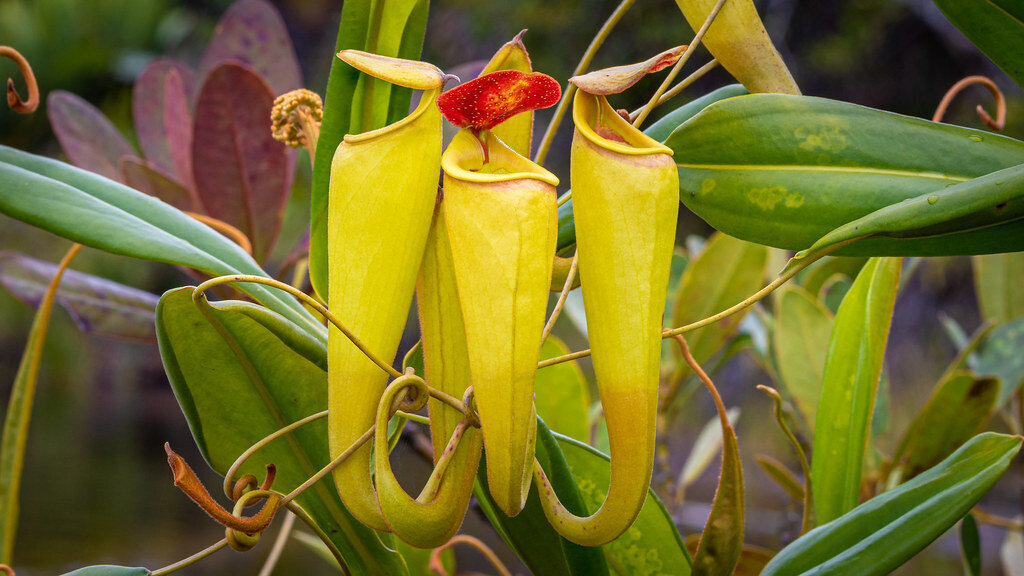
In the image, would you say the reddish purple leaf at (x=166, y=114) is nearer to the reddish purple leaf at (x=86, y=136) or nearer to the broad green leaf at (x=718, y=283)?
the reddish purple leaf at (x=86, y=136)

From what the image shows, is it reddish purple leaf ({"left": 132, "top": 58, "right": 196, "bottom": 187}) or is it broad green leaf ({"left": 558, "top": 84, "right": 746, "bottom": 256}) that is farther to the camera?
reddish purple leaf ({"left": 132, "top": 58, "right": 196, "bottom": 187})

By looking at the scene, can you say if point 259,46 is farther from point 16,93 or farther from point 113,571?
point 113,571

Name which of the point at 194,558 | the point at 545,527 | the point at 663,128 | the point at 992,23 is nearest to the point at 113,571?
the point at 194,558

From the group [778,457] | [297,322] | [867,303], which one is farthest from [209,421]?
[778,457]

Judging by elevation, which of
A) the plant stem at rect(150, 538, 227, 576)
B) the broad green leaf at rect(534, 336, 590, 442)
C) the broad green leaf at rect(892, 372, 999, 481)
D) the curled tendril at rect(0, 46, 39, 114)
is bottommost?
the broad green leaf at rect(892, 372, 999, 481)

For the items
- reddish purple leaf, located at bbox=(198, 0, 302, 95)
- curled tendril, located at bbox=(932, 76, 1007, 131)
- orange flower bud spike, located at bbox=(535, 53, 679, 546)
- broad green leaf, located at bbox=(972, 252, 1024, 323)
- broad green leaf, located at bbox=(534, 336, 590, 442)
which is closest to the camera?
orange flower bud spike, located at bbox=(535, 53, 679, 546)

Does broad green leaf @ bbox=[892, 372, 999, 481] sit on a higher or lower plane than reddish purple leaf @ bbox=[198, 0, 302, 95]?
lower

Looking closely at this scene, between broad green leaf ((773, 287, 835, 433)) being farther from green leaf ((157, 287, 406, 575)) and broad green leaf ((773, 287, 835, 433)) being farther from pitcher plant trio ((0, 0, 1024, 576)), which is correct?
green leaf ((157, 287, 406, 575))

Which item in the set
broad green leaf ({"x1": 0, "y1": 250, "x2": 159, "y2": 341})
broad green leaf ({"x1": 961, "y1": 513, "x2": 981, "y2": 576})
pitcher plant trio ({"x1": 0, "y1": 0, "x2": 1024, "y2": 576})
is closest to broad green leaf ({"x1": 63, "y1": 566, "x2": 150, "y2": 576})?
pitcher plant trio ({"x1": 0, "y1": 0, "x2": 1024, "y2": 576})
